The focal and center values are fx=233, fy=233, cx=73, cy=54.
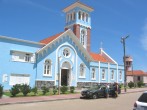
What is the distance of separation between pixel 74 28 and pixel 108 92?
2137 cm

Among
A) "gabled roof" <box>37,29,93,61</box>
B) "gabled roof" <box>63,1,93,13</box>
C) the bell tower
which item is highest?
"gabled roof" <box>63,1,93,13</box>

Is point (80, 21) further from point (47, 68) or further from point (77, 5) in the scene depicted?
point (47, 68)

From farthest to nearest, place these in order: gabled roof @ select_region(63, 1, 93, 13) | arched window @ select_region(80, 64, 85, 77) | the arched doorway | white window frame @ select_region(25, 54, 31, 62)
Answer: gabled roof @ select_region(63, 1, 93, 13) < arched window @ select_region(80, 64, 85, 77) < the arched doorway < white window frame @ select_region(25, 54, 31, 62)

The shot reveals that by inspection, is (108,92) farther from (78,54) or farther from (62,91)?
(78,54)

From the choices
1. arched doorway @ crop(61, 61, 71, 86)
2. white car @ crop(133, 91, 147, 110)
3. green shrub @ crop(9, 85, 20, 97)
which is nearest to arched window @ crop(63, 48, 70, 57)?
arched doorway @ crop(61, 61, 71, 86)

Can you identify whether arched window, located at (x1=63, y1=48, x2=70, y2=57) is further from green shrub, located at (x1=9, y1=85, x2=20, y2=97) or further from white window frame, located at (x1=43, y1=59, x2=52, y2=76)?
green shrub, located at (x1=9, y1=85, x2=20, y2=97)

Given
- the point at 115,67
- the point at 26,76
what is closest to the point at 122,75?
the point at 115,67

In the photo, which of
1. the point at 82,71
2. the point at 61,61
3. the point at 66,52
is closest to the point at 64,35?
the point at 66,52

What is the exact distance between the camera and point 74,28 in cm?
4553

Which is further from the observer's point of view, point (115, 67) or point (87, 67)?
point (115, 67)

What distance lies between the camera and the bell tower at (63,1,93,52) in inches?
1793

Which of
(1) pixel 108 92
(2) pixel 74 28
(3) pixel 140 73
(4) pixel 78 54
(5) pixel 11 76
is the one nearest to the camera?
(1) pixel 108 92

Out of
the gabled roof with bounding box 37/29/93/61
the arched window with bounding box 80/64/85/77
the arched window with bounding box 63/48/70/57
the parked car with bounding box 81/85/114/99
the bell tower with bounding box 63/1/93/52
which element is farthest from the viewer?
the bell tower with bounding box 63/1/93/52

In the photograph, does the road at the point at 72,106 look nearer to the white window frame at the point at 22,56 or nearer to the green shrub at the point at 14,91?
the green shrub at the point at 14,91
